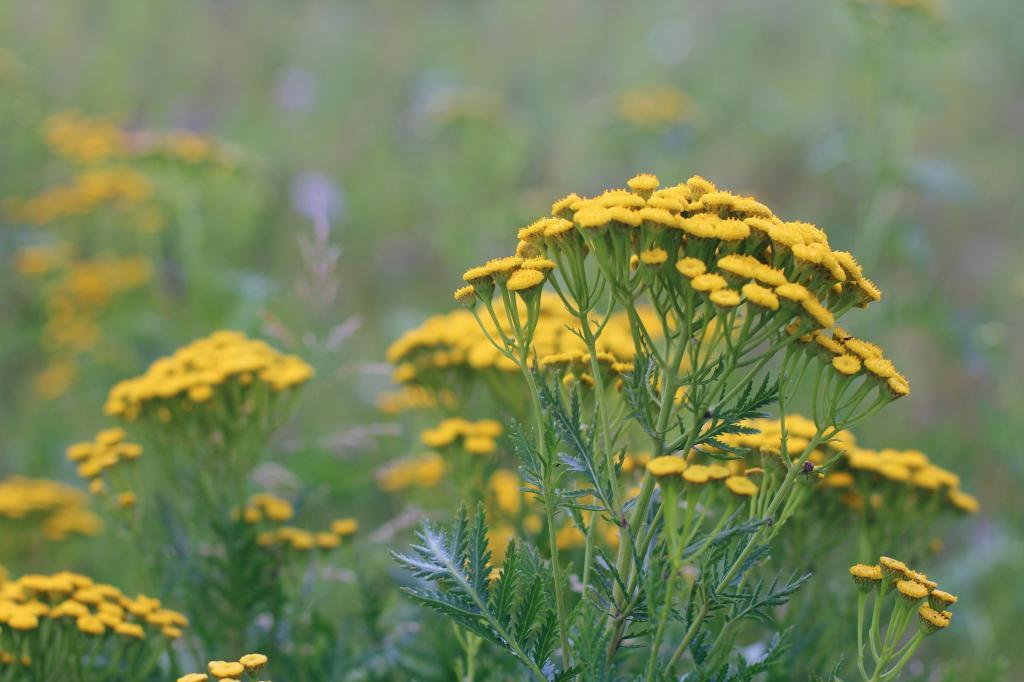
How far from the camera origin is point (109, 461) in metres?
3.06

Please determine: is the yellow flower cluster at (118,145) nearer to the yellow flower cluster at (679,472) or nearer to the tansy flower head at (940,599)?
the yellow flower cluster at (679,472)

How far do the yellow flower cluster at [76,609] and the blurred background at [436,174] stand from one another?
110 cm

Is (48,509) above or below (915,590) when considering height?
above

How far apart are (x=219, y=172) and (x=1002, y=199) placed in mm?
7234

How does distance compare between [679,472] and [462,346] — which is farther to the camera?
[462,346]

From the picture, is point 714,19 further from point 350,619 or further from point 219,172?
point 350,619

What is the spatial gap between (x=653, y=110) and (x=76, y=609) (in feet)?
16.1

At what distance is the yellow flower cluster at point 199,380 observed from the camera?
2996 millimetres

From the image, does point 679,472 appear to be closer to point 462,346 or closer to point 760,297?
point 760,297

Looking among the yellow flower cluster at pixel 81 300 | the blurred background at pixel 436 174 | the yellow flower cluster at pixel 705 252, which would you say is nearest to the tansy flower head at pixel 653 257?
the yellow flower cluster at pixel 705 252

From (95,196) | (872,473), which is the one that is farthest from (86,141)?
(872,473)

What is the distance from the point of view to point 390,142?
10.2m

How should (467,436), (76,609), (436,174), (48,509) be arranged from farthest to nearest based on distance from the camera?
1. (436,174)
2. (48,509)
3. (467,436)
4. (76,609)

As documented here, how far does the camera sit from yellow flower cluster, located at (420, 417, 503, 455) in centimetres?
302
